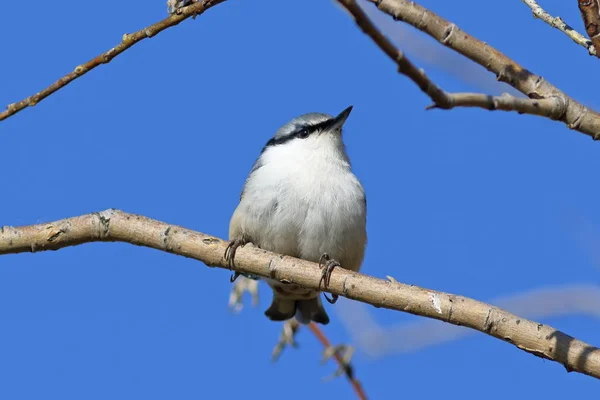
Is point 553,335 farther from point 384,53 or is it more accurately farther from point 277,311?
point 277,311

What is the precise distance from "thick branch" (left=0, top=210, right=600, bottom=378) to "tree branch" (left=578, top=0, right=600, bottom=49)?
1113 millimetres

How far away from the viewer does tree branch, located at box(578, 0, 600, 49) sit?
246 cm

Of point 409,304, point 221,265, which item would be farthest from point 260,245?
point 409,304

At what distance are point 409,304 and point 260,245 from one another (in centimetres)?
180

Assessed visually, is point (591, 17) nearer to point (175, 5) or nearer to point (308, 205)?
point (175, 5)

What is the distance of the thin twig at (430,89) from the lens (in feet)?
6.28

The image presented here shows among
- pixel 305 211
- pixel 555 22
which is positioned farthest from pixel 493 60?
pixel 305 211

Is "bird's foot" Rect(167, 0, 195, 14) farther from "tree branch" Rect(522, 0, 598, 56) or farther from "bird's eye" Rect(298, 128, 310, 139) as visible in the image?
"bird's eye" Rect(298, 128, 310, 139)

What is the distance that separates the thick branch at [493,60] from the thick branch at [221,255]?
0.85 meters

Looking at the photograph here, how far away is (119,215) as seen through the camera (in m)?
3.83

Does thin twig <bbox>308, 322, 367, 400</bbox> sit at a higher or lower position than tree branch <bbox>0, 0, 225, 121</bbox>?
lower

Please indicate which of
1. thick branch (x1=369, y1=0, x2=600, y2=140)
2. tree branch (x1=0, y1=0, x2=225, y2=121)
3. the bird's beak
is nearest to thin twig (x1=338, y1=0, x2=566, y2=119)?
thick branch (x1=369, y1=0, x2=600, y2=140)

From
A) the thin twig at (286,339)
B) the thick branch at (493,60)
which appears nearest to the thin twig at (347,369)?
the thin twig at (286,339)

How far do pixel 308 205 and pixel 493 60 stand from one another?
2.29 metres
